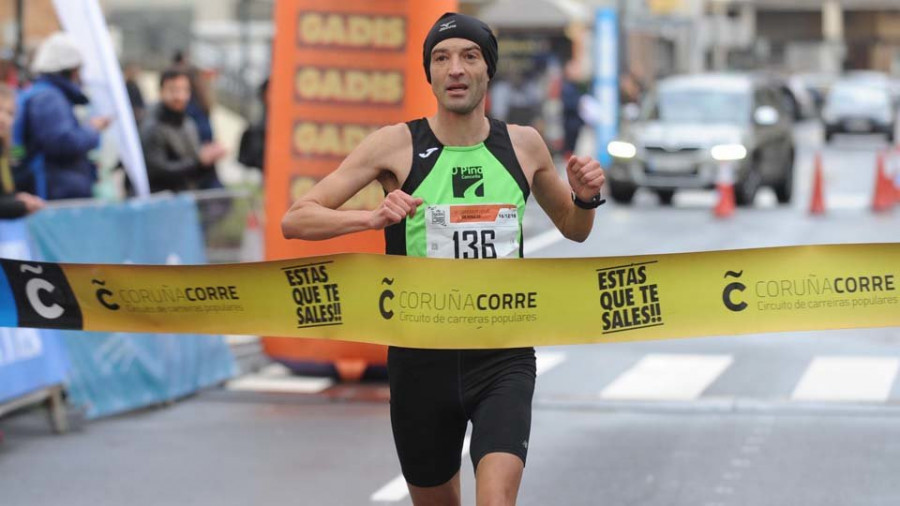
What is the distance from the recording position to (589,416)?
1003cm

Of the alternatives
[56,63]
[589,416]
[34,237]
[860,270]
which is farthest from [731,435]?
[56,63]

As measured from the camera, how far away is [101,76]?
38.3ft

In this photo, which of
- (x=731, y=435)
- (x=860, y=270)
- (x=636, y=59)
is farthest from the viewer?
(x=636, y=59)

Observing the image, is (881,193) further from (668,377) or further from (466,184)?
(466,184)

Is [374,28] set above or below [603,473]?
above

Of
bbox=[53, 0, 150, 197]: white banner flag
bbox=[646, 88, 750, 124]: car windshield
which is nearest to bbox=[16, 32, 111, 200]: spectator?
bbox=[53, 0, 150, 197]: white banner flag

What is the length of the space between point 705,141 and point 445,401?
19.8m

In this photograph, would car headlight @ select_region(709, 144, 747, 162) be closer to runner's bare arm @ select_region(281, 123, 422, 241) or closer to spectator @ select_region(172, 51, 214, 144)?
spectator @ select_region(172, 51, 214, 144)

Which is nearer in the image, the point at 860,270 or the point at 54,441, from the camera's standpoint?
the point at 860,270

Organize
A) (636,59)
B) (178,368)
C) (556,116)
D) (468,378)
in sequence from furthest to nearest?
(636,59) → (556,116) → (178,368) → (468,378)

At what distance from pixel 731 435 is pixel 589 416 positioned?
3.41 feet

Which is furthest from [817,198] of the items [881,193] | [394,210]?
[394,210]

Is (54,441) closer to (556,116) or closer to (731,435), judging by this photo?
(731,435)

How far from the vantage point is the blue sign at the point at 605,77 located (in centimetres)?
3359
